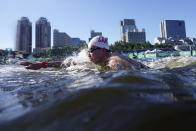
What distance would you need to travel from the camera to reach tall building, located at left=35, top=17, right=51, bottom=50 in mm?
119062

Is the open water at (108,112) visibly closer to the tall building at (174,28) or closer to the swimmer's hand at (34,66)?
the swimmer's hand at (34,66)

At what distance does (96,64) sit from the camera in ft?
17.2

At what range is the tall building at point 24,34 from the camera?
112750mm

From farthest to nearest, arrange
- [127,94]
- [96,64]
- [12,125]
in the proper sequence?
[96,64] < [127,94] < [12,125]

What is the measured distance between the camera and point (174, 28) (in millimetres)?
166625

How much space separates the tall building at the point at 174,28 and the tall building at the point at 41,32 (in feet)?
405

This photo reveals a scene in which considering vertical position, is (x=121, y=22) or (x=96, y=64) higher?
(x=121, y=22)

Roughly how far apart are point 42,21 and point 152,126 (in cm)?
13127

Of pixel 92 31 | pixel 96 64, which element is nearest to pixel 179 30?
pixel 92 31

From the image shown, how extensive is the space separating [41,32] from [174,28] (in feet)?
451

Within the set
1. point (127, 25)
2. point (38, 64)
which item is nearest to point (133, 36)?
point (127, 25)

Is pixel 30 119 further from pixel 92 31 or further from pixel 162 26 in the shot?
pixel 162 26

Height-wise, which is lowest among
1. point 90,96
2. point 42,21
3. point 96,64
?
point 90,96

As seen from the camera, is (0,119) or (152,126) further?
(0,119)
